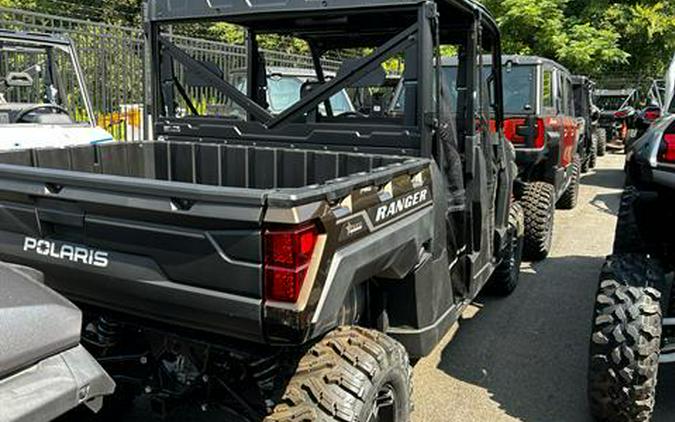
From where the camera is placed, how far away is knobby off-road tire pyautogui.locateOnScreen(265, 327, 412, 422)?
233 cm

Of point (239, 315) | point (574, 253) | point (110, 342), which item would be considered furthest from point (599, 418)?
point (574, 253)

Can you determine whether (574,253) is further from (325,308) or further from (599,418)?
(325,308)

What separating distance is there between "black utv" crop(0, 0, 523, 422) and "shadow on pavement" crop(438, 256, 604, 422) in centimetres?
67

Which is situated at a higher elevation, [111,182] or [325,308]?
[111,182]

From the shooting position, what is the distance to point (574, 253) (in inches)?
288

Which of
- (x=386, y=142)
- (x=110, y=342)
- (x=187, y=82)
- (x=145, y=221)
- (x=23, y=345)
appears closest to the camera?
(x=23, y=345)

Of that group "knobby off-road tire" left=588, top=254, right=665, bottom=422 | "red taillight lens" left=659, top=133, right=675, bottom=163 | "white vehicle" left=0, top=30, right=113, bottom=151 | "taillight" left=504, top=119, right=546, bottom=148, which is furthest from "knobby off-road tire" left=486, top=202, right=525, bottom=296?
"white vehicle" left=0, top=30, right=113, bottom=151

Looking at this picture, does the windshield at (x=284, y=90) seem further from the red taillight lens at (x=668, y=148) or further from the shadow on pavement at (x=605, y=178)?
the shadow on pavement at (x=605, y=178)

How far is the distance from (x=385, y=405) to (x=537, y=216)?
4.30 meters

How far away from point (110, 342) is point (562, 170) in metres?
6.30

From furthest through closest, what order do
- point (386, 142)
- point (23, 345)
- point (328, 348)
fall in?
point (386, 142) → point (328, 348) → point (23, 345)

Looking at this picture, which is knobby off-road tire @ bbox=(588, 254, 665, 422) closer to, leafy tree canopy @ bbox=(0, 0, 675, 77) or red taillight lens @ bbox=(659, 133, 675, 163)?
red taillight lens @ bbox=(659, 133, 675, 163)

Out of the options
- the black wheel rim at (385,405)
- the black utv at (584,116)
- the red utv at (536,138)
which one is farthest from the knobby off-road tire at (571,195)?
the black wheel rim at (385,405)

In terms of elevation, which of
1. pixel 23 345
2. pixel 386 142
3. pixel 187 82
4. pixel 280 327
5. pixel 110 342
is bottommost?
pixel 110 342
